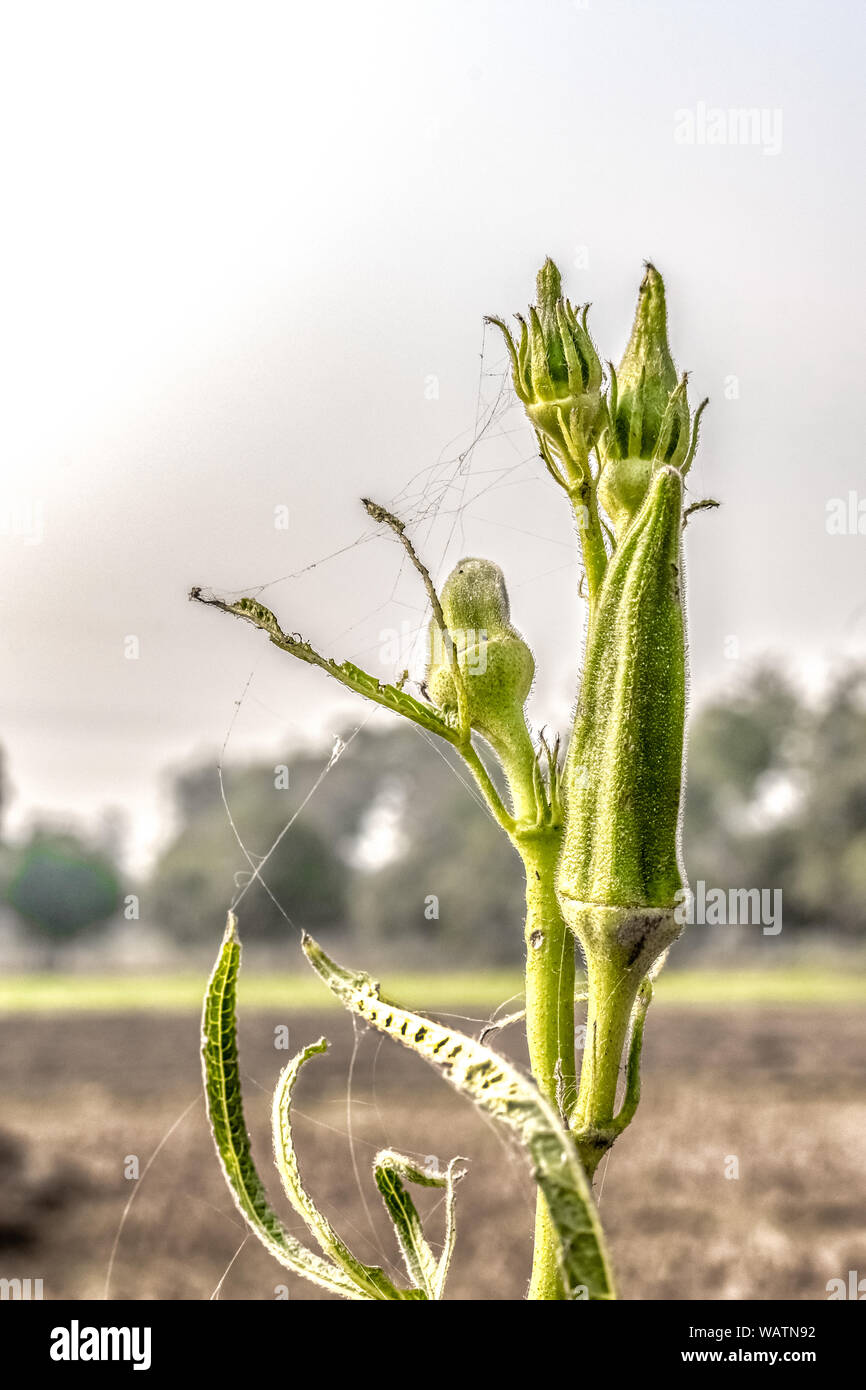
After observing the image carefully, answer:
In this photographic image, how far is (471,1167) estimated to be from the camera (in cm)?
234

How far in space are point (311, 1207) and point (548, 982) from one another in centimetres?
26

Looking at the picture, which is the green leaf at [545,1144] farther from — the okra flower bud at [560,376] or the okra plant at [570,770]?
the okra flower bud at [560,376]

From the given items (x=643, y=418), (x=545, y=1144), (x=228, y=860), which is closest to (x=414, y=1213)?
(x=545, y=1144)

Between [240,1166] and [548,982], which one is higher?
[548,982]

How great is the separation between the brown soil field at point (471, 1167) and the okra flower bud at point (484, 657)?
11.8 inches

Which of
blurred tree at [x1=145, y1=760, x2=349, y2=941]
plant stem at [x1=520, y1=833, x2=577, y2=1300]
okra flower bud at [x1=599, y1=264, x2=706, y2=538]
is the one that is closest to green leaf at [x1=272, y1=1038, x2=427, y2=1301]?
plant stem at [x1=520, y1=833, x2=577, y2=1300]

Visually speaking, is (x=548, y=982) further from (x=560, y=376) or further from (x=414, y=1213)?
(x=560, y=376)

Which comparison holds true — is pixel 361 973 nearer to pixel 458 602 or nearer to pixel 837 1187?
pixel 458 602

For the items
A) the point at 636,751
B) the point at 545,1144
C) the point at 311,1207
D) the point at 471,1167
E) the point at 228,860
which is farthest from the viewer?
the point at 228,860

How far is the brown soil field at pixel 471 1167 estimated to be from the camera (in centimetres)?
530

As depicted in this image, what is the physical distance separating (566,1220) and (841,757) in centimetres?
3472

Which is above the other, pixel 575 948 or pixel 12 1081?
pixel 575 948

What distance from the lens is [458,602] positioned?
31.1 inches
